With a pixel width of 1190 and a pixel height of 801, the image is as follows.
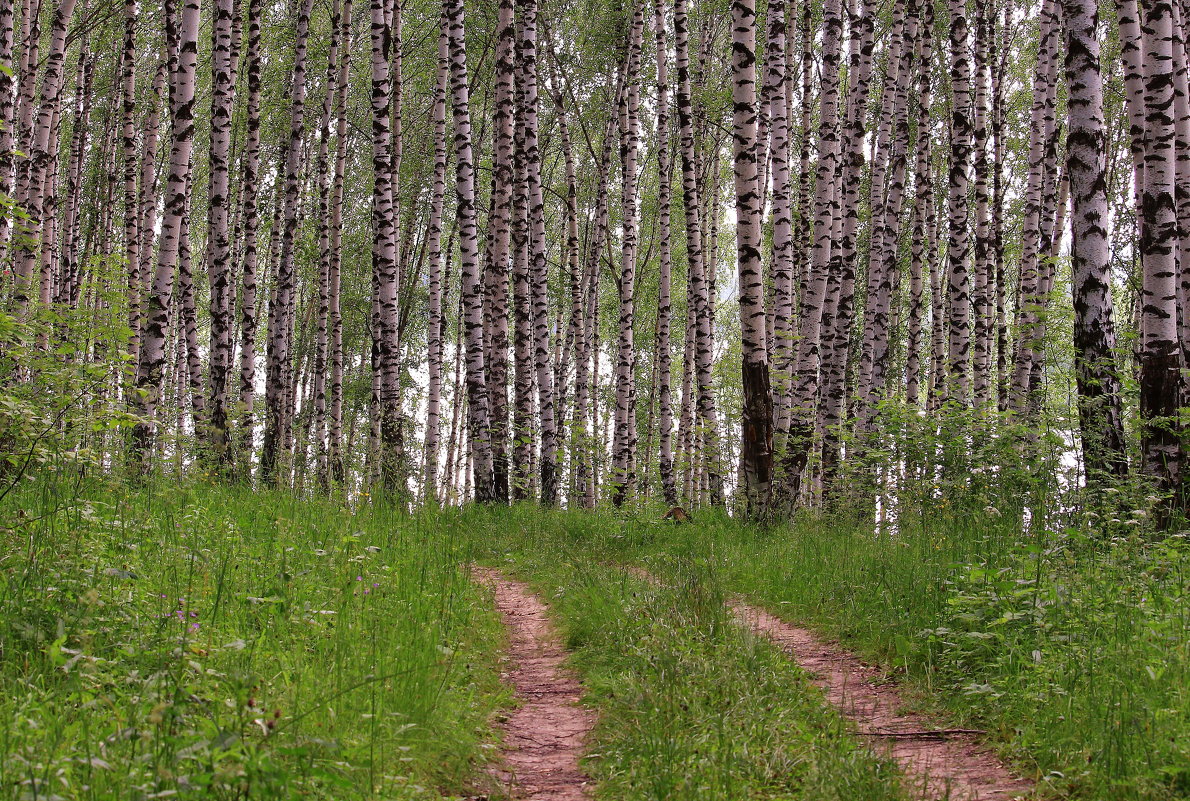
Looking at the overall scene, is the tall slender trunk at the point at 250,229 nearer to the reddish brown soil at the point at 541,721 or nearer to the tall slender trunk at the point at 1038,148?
the reddish brown soil at the point at 541,721

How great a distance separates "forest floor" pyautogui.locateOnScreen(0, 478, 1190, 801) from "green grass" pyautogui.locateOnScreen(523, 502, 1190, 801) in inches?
Answer: 0.7

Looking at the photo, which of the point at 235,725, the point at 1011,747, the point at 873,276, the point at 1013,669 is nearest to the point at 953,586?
the point at 1013,669

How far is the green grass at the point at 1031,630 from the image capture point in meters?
2.98

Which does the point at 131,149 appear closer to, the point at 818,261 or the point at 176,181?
the point at 176,181

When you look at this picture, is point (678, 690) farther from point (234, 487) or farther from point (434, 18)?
point (434, 18)

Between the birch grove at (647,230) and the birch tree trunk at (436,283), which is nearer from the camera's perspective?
the birch grove at (647,230)

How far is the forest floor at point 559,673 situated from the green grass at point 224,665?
0.7 inches

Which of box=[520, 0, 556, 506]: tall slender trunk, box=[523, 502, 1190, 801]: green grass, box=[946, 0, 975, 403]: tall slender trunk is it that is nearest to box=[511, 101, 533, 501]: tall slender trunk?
box=[520, 0, 556, 506]: tall slender trunk

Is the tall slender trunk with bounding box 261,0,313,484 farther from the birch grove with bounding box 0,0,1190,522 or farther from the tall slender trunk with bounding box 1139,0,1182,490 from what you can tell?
the tall slender trunk with bounding box 1139,0,1182,490

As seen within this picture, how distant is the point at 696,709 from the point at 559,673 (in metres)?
1.53

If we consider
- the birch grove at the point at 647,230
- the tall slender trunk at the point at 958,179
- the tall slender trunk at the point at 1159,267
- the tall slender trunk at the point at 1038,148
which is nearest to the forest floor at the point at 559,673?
the birch grove at the point at 647,230

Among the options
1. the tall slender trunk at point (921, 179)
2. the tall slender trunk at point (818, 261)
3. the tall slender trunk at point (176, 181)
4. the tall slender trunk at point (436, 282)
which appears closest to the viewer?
the tall slender trunk at point (176, 181)

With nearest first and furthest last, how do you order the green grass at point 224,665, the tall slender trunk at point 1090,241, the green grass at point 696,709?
the green grass at point 224,665, the green grass at point 696,709, the tall slender trunk at point 1090,241

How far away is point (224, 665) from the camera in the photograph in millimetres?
3193
